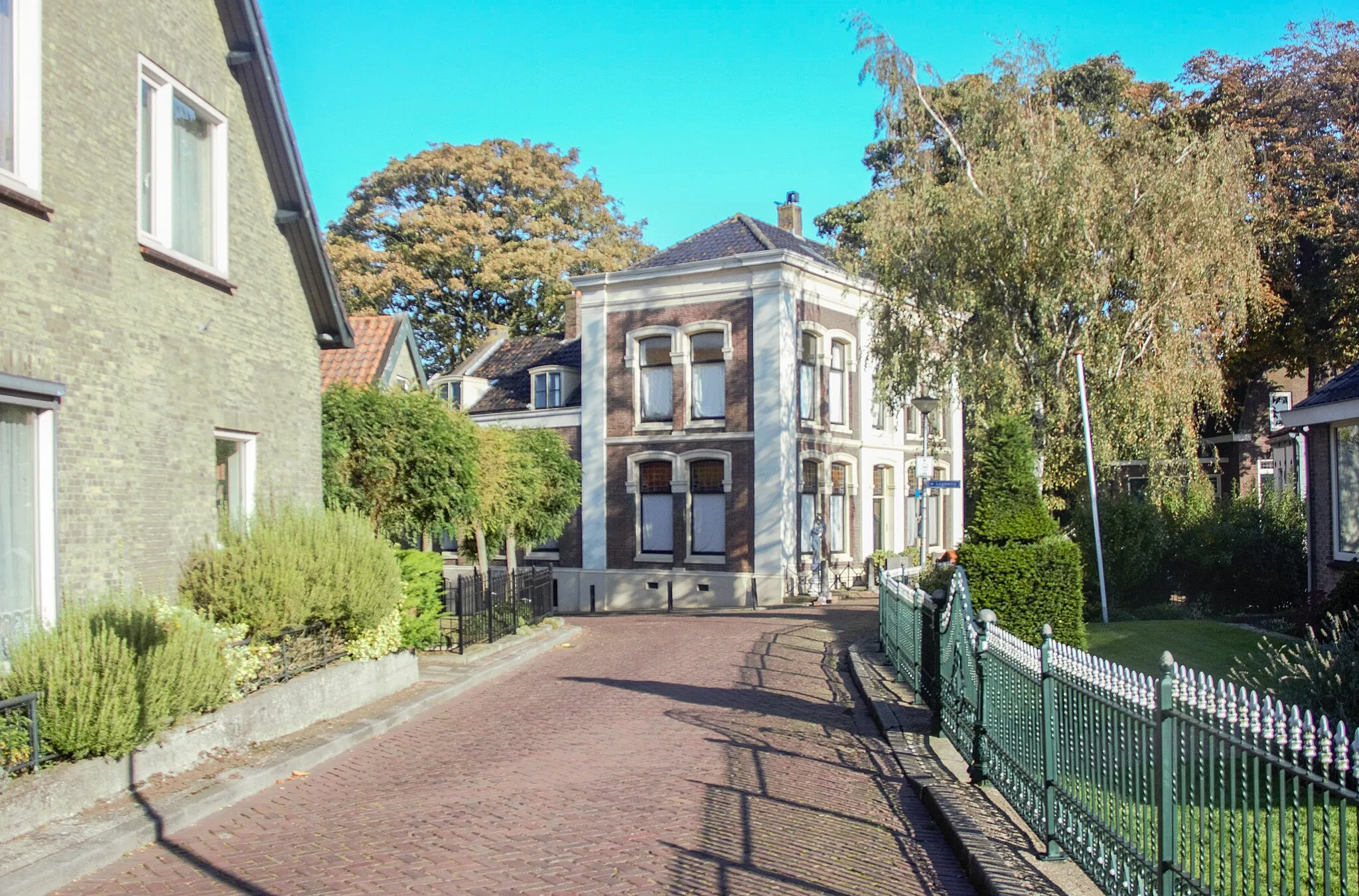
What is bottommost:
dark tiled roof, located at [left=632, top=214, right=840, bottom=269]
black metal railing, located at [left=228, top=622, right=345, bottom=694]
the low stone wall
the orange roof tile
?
the low stone wall

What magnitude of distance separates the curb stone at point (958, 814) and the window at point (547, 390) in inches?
878

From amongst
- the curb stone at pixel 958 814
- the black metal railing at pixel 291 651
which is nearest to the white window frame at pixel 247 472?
the black metal railing at pixel 291 651

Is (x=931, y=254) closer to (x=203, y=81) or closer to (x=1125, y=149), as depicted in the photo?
(x=1125, y=149)

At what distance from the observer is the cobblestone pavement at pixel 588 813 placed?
20.6 feet

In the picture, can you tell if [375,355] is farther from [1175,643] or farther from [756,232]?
[1175,643]

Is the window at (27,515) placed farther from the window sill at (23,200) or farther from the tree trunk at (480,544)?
the tree trunk at (480,544)

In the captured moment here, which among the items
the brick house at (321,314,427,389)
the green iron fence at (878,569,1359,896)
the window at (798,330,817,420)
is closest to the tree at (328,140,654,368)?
the window at (798,330,817,420)

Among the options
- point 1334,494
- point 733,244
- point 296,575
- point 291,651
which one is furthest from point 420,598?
point 733,244

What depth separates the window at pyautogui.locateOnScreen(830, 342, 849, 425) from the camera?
103 ft

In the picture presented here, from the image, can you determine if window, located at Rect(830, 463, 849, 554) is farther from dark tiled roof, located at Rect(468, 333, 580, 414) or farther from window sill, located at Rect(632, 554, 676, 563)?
dark tiled roof, located at Rect(468, 333, 580, 414)

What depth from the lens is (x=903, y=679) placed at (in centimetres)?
1356

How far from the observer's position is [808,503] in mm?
29906

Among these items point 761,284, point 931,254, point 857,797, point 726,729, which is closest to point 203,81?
point 726,729

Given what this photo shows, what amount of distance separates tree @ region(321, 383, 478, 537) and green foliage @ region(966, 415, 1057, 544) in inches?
280
